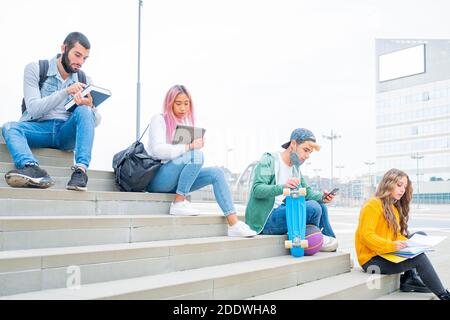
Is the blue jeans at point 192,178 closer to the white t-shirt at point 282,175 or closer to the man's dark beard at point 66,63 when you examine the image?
the white t-shirt at point 282,175

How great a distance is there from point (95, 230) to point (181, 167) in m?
1.04

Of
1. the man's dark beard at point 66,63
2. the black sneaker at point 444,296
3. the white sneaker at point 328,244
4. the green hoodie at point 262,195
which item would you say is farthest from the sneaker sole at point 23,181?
the black sneaker at point 444,296

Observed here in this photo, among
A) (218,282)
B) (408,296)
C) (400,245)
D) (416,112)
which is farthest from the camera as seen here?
(416,112)

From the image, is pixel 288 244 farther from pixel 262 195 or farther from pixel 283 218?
pixel 262 195

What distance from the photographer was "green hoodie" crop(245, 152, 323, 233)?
370 centimetres

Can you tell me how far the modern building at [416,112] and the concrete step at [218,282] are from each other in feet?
207

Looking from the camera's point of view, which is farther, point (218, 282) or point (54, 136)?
point (54, 136)

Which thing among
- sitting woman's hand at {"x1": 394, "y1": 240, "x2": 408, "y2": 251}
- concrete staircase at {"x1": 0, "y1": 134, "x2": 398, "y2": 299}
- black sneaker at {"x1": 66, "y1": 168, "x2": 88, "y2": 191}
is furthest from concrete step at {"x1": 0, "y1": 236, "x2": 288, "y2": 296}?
sitting woman's hand at {"x1": 394, "y1": 240, "x2": 408, "y2": 251}

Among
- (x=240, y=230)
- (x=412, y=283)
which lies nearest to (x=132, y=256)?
(x=240, y=230)

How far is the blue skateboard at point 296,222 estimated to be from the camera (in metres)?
3.53

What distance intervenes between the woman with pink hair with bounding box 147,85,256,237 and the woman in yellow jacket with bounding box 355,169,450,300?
0.96 meters

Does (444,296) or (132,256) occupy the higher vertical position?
(132,256)

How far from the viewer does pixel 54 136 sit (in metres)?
3.77
